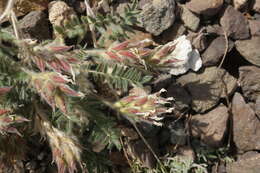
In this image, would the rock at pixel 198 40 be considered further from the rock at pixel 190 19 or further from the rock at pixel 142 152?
the rock at pixel 142 152

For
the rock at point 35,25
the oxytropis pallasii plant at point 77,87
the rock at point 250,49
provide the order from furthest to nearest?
the rock at point 250,49 → the rock at point 35,25 → the oxytropis pallasii plant at point 77,87

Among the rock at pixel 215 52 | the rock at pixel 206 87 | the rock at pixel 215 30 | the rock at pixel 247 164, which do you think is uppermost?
the rock at pixel 215 30

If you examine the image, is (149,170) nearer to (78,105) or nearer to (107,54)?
(78,105)

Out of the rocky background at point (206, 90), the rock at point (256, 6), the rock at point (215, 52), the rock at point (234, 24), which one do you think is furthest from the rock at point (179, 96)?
the rock at point (256, 6)

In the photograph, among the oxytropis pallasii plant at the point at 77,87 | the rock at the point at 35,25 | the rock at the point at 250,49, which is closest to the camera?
the oxytropis pallasii plant at the point at 77,87

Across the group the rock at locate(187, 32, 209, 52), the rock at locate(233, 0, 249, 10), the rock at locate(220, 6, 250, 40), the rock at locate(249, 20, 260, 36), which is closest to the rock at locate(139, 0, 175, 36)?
the rock at locate(187, 32, 209, 52)

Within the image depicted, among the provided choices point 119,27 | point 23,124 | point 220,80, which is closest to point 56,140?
point 23,124

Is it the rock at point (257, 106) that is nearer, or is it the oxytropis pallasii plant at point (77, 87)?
the oxytropis pallasii plant at point (77, 87)
